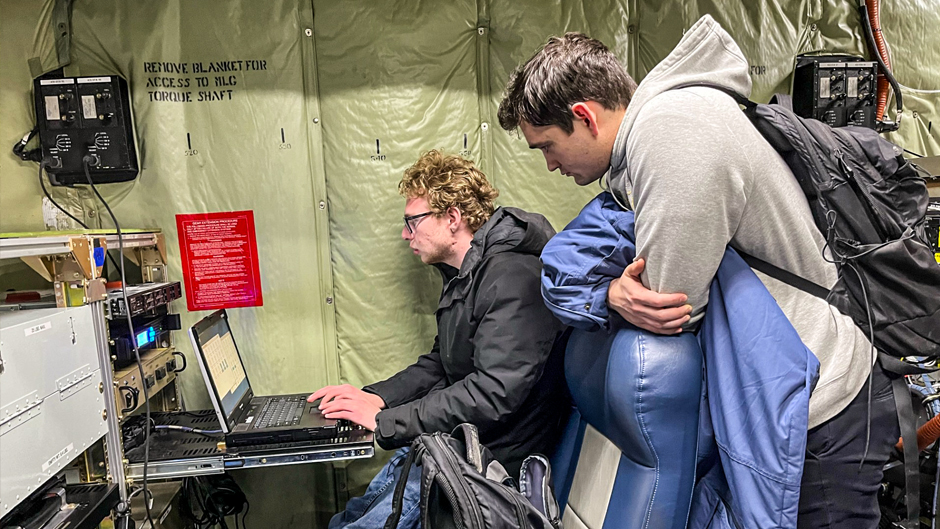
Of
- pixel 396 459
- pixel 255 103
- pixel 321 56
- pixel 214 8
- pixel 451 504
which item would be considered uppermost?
pixel 214 8

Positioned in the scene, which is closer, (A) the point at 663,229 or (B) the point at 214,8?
(A) the point at 663,229

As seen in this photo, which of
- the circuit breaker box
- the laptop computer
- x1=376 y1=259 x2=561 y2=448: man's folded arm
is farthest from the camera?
the laptop computer

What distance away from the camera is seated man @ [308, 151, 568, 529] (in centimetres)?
146

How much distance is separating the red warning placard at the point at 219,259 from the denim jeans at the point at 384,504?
0.89m

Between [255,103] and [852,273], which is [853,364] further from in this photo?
[255,103]

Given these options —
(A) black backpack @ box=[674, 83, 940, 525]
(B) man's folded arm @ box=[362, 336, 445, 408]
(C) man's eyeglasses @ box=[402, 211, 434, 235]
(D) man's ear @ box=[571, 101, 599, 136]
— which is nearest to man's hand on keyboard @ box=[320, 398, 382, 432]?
(B) man's folded arm @ box=[362, 336, 445, 408]

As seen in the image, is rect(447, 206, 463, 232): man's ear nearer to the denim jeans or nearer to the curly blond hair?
the curly blond hair

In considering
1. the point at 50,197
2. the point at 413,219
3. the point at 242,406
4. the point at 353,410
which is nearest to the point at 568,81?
the point at 413,219

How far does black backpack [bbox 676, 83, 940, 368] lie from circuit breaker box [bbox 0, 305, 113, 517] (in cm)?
155

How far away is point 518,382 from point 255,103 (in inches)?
55.6

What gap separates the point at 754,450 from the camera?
948 mm

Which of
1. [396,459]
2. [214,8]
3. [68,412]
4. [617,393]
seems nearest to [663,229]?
[617,393]

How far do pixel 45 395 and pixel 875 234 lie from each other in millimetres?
1690

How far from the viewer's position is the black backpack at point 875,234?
3.11 feet
